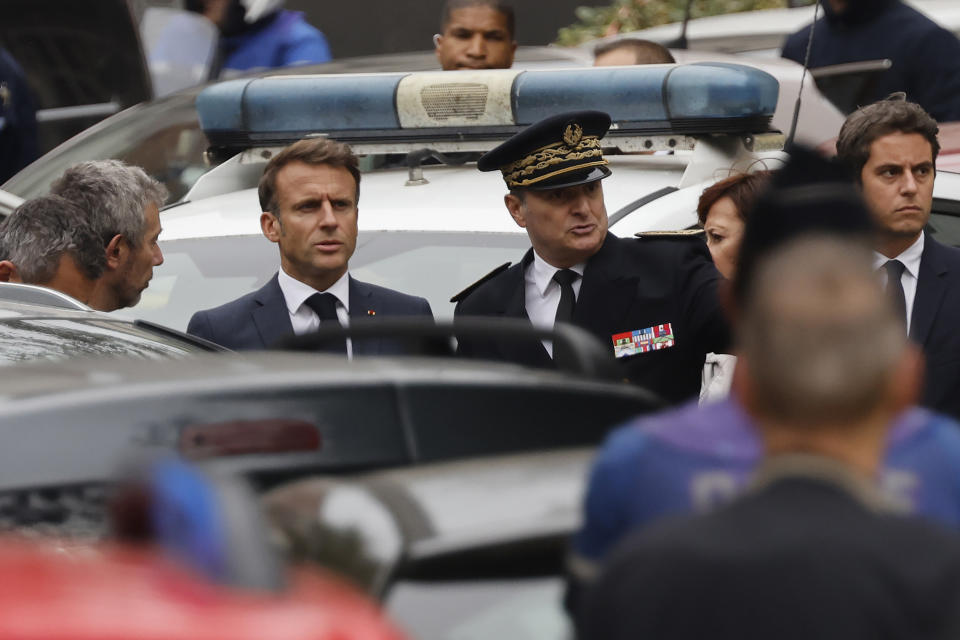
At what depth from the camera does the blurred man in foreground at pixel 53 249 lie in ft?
14.8

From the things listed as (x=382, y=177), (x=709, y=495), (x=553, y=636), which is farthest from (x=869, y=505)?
(x=382, y=177)

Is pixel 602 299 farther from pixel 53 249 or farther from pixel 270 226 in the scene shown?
pixel 53 249

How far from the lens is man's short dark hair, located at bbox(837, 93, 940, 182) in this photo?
4.52 m

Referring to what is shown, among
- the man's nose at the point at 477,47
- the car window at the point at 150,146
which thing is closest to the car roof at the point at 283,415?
the man's nose at the point at 477,47

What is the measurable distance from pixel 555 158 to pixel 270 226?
808 millimetres

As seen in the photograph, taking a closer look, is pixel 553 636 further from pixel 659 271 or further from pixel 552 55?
pixel 552 55

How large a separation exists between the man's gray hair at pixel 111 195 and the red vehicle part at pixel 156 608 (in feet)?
10.2

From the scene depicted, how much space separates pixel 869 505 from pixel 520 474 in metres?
0.53

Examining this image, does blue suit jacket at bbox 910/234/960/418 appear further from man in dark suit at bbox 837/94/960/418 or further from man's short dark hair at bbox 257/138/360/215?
man's short dark hair at bbox 257/138/360/215

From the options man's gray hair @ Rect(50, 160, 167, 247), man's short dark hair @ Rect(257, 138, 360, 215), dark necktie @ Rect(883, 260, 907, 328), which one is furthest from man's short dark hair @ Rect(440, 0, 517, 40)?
dark necktie @ Rect(883, 260, 907, 328)

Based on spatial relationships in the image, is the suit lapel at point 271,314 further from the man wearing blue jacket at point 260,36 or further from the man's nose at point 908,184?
the man wearing blue jacket at point 260,36

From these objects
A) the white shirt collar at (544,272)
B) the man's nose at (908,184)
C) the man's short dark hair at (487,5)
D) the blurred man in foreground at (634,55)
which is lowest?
the white shirt collar at (544,272)

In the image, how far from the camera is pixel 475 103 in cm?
529

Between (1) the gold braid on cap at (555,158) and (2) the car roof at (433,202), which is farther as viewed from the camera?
(2) the car roof at (433,202)
